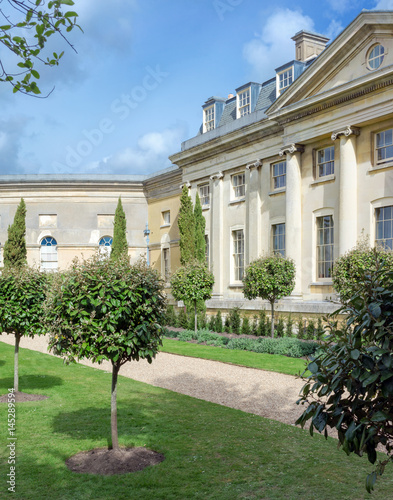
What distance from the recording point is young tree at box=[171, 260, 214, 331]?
21547 millimetres

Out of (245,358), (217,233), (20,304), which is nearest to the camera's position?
(20,304)

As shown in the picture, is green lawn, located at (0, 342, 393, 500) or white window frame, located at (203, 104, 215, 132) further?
white window frame, located at (203, 104, 215, 132)

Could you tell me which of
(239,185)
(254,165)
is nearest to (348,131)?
(254,165)

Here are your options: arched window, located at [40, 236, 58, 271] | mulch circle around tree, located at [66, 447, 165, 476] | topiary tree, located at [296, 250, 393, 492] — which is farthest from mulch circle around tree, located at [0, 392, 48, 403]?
arched window, located at [40, 236, 58, 271]

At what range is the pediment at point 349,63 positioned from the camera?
1811 centimetres

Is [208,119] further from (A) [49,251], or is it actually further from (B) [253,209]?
(A) [49,251]

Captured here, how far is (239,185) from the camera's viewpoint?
26047mm

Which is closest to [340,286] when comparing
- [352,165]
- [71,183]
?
[352,165]

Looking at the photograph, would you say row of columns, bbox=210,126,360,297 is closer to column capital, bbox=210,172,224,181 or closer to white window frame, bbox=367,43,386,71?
column capital, bbox=210,172,224,181

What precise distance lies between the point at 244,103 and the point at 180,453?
71.6 feet

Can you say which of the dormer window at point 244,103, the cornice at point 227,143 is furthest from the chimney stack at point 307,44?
the cornice at point 227,143

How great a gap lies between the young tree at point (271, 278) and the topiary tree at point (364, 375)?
49.2 feet

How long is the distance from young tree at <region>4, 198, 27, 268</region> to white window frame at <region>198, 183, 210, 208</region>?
1028 cm

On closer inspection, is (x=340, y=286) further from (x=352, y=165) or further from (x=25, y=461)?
(x=25, y=461)
